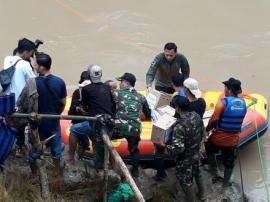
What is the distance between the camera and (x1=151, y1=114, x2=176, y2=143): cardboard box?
650 cm

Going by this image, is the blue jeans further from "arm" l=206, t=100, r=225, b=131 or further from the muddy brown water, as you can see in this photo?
the muddy brown water

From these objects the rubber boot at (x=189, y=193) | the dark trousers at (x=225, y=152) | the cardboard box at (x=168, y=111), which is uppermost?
the cardboard box at (x=168, y=111)

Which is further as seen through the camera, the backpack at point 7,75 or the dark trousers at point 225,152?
the dark trousers at point 225,152

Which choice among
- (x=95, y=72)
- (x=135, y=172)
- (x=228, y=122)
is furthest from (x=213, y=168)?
(x=95, y=72)

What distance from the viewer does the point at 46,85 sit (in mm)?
5914

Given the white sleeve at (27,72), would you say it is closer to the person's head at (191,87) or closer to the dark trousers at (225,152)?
the person's head at (191,87)

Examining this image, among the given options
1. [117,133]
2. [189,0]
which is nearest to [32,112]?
[117,133]

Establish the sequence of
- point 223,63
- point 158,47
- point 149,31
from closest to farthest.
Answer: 1. point 223,63
2. point 158,47
3. point 149,31

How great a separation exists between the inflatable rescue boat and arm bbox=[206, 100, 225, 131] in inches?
14.1

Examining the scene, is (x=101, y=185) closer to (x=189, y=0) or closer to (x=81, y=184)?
(x=81, y=184)

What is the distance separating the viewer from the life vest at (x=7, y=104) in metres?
5.53

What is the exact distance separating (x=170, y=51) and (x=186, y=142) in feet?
7.14

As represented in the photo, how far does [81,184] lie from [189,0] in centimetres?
1277

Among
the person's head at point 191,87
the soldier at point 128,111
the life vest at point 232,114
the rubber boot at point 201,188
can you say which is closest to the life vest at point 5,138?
the soldier at point 128,111
